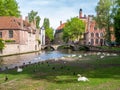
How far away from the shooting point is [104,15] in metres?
81.0

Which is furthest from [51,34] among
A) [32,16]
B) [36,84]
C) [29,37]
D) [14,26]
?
[36,84]

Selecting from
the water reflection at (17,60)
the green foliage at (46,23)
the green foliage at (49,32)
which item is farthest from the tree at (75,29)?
the water reflection at (17,60)

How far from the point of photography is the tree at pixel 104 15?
80312mm

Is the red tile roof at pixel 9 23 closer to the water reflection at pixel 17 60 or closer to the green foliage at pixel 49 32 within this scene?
the water reflection at pixel 17 60

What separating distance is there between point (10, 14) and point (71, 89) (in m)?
68.3

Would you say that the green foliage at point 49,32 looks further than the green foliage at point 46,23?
No

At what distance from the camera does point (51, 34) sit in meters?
144

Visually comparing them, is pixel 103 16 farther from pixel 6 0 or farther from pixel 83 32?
pixel 83 32

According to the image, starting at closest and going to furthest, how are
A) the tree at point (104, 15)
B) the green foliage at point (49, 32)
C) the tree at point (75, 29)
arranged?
1. the tree at point (104, 15)
2. the tree at point (75, 29)
3. the green foliage at point (49, 32)

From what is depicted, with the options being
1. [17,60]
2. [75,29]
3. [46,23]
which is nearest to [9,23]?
[17,60]

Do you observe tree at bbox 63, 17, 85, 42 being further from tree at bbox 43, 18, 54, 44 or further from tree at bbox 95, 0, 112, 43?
tree at bbox 95, 0, 112, 43

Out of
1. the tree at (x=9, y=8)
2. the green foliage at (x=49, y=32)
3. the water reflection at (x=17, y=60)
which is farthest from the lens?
the green foliage at (x=49, y=32)

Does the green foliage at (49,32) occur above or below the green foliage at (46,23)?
below

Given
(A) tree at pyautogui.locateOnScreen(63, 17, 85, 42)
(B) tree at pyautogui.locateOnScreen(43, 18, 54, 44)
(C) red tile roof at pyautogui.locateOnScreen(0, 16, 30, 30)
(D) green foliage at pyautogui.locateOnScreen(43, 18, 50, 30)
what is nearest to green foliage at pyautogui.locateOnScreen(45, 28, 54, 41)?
(B) tree at pyautogui.locateOnScreen(43, 18, 54, 44)
